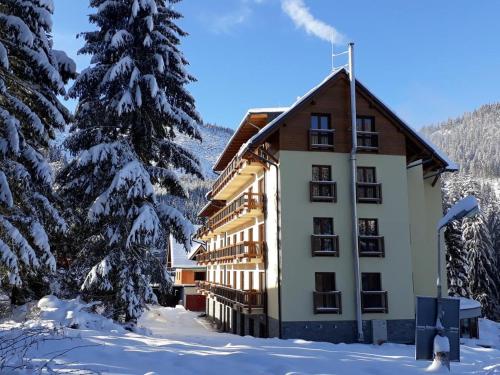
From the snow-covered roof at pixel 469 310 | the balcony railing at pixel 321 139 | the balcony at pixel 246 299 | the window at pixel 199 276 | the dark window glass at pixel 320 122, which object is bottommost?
the snow-covered roof at pixel 469 310

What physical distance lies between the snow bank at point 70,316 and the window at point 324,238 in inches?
411

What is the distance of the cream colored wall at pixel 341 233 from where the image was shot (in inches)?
875

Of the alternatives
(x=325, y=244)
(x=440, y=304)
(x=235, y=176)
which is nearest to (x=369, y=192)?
(x=325, y=244)

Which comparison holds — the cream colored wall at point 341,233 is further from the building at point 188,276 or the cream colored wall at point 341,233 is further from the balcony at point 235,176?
the building at point 188,276

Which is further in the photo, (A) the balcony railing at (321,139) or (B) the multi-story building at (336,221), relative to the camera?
(A) the balcony railing at (321,139)

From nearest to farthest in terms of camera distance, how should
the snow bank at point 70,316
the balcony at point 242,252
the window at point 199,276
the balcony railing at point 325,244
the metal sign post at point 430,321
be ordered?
the metal sign post at point 430,321, the snow bank at point 70,316, the balcony railing at point 325,244, the balcony at point 242,252, the window at point 199,276

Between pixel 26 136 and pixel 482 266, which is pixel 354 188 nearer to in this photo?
pixel 26 136

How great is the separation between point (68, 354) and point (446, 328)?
24.6 ft

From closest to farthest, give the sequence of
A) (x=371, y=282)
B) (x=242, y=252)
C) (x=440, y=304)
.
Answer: (x=440, y=304) < (x=371, y=282) < (x=242, y=252)

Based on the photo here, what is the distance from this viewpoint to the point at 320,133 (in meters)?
23.7

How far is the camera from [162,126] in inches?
767

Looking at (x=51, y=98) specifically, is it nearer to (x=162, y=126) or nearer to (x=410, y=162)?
(x=162, y=126)

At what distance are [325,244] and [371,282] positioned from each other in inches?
116

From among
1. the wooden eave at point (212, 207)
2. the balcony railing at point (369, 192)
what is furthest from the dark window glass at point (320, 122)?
the wooden eave at point (212, 207)
